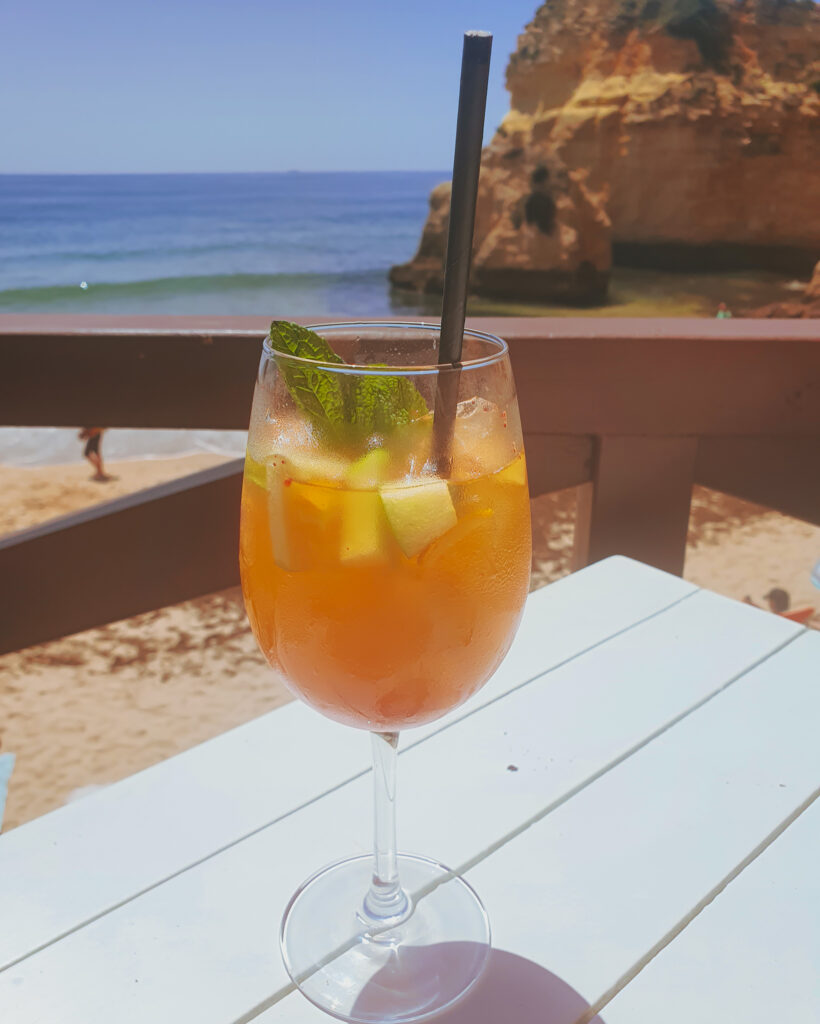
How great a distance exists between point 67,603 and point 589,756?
1055 mm

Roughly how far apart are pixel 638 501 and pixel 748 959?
1.09 metres

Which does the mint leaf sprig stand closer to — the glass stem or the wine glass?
the wine glass

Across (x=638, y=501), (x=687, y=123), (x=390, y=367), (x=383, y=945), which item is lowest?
(x=383, y=945)

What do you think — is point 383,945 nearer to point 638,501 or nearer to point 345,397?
point 345,397

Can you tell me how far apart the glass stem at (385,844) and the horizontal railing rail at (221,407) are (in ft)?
2.81

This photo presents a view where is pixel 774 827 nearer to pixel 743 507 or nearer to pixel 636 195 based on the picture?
pixel 743 507

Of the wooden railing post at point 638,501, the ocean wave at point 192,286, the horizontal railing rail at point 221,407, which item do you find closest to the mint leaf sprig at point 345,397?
the horizontal railing rail at point 221,407

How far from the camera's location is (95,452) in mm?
9016

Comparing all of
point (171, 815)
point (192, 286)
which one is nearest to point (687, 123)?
point (192, 286)

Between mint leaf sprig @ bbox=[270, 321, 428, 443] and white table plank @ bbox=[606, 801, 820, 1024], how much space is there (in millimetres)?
478

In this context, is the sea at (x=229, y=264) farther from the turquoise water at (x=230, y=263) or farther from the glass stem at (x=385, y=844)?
the glass stem at (x=385, y=844)

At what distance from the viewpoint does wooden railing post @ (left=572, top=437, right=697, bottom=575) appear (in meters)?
1.67

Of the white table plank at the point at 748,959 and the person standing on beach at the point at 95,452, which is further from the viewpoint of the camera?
the person standing on beach at the point at 95,452

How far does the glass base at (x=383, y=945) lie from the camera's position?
70 cm
